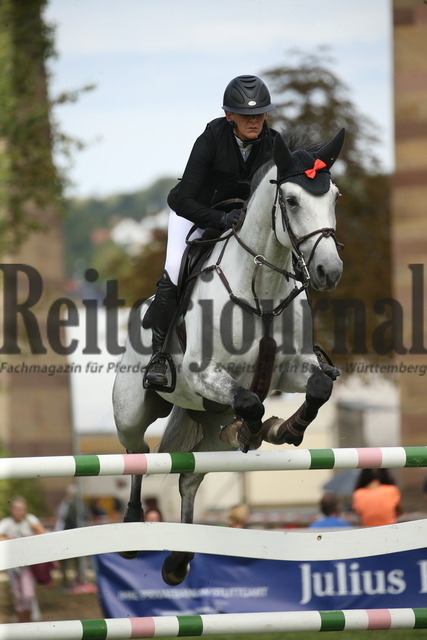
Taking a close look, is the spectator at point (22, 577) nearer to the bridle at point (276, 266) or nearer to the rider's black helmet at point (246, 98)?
the bridle at point (276, 266)

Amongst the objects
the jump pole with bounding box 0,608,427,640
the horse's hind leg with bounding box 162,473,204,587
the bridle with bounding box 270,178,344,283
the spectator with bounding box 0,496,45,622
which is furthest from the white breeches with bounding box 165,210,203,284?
the spectator with bounding box 0,496,45,622

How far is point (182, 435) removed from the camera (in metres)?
5.32

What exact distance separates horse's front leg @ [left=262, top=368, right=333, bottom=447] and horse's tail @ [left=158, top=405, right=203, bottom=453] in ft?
2.85

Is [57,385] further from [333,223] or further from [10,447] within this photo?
[333,223]

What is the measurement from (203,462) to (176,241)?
4.13 feet

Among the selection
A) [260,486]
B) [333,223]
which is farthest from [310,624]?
[260,486]

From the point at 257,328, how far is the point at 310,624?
1.26m

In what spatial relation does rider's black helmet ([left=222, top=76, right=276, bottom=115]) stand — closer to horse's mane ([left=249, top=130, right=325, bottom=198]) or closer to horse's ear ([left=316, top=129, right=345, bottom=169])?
horse's mane ([left=249, top=130, right=325, bottom=198])

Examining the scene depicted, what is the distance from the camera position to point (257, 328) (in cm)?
453

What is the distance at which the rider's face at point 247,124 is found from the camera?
4.64 m

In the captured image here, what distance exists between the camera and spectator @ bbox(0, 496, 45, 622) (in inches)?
307

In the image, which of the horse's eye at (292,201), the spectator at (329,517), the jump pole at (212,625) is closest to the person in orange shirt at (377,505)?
the spectator at (329,517)

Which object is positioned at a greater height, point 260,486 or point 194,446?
point 194,446

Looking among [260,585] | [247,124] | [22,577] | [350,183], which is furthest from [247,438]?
[350,183]
